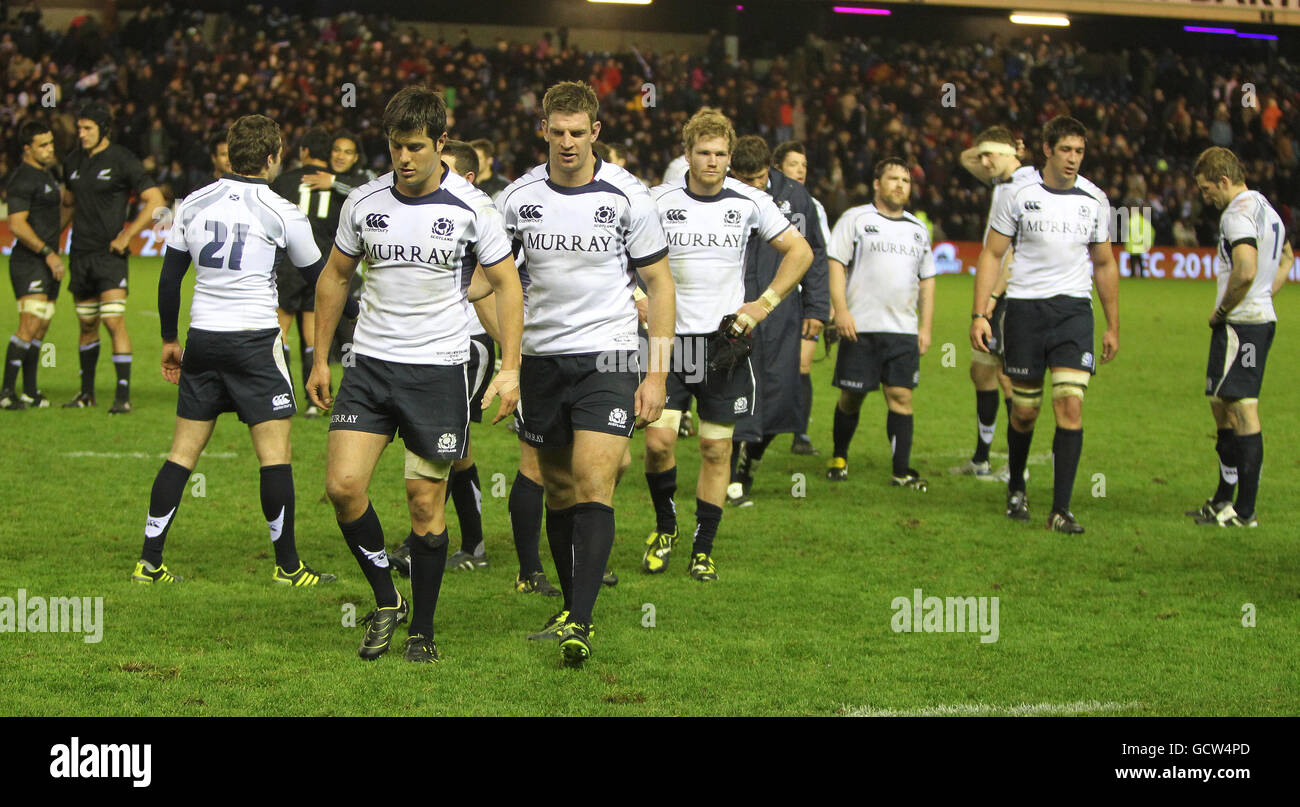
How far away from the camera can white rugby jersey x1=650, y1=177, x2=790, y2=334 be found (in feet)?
22.8

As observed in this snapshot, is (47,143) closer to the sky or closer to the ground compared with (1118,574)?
closer to the sky

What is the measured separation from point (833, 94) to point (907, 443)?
24684 mm

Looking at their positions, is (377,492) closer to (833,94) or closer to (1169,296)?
(1169,296)

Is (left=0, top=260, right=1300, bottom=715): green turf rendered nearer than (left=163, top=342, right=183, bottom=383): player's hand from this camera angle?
Yes

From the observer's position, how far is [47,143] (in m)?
10.9

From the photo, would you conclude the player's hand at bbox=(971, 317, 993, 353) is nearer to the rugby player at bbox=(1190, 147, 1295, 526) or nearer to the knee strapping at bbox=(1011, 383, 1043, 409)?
the knee strapping at bbox=(1011, 383, 1043, 409)

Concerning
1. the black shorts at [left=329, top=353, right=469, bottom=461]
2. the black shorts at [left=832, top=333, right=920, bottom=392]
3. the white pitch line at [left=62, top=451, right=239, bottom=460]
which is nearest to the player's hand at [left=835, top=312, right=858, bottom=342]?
the black shorts at [left=832, top=333, right=920, bottom=392]

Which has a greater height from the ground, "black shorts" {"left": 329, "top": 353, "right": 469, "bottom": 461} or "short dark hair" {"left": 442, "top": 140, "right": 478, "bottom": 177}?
"short dark hair" {"left": 442, "top": 140, "right": 478, "bottom": 177}

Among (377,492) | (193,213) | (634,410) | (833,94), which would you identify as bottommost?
(377,492)

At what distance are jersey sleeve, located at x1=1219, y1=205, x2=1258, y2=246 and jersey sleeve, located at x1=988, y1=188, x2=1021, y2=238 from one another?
1.14 metres

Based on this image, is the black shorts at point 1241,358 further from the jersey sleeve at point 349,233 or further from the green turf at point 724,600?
the jersey sleeve at point 349,233

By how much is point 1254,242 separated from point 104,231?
843cm
